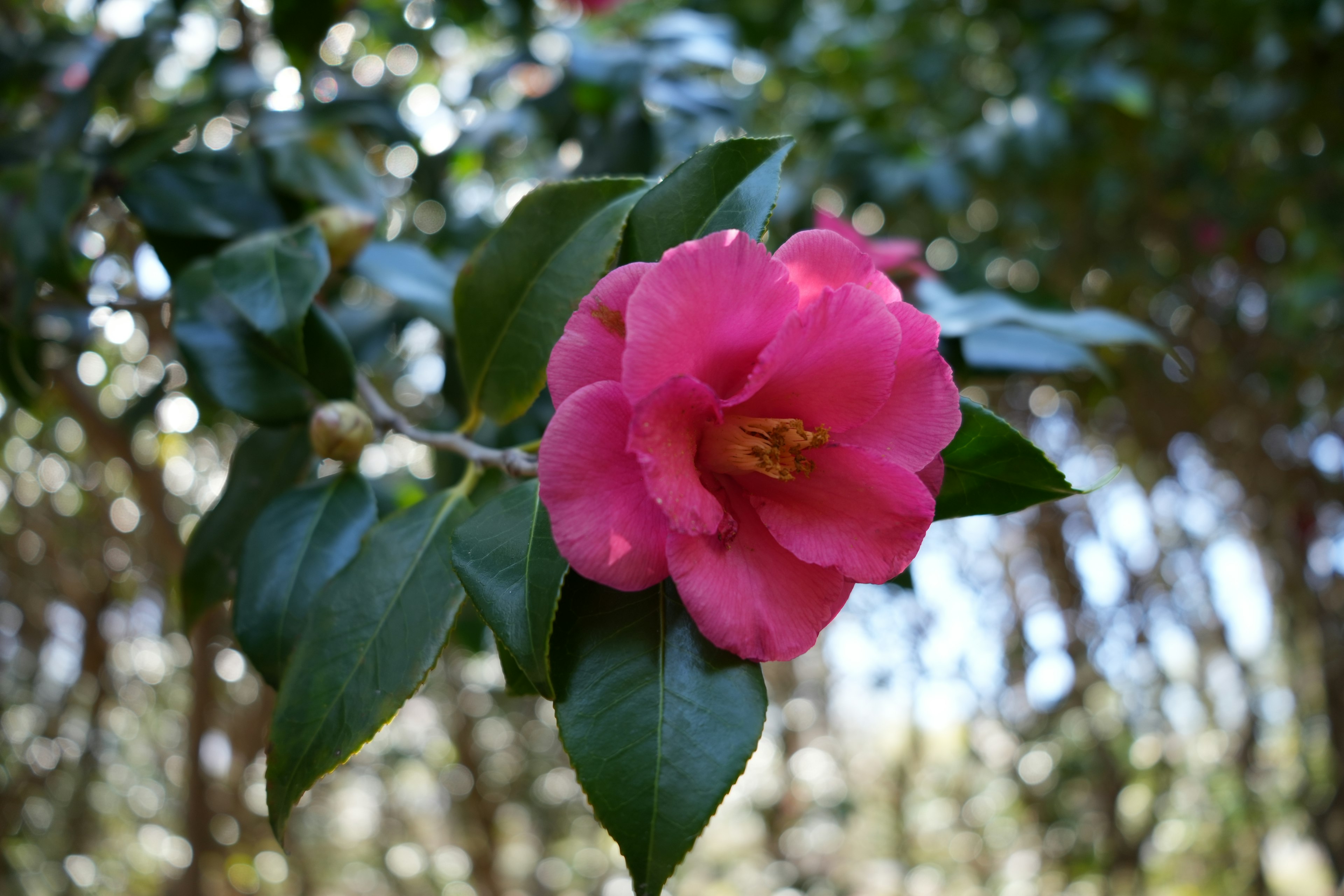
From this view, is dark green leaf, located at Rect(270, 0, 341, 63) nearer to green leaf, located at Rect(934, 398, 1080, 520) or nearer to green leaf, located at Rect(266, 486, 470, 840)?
green leaf, located at Rect(266, 486, 470, 840)

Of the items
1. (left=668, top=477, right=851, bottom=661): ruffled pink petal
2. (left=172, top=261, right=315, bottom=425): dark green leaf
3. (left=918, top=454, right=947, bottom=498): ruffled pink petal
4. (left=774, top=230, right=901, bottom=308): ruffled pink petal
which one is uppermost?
(left=774, top=230, right=901, bottom=308): ruffled pink petal

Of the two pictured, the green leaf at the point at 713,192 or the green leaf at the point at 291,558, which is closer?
the green leaf at the point at 713,192

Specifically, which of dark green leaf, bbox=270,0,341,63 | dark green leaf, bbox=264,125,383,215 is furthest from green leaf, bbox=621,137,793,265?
dark green leaf, bbox=270,0,341,63

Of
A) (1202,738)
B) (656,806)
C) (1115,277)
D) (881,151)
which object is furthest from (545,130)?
(1202,738)

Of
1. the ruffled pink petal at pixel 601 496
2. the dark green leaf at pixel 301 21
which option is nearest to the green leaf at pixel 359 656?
the ruffled pink petal at pixel 601 496

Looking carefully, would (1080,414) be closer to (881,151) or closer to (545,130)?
(881,151)

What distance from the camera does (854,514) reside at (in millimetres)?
469

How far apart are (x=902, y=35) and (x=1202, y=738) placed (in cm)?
298

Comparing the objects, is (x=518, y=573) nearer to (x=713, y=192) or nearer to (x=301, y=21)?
(x=713, y=192)

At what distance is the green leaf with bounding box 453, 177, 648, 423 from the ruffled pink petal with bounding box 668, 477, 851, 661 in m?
0.19

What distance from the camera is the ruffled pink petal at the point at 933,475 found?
49cm

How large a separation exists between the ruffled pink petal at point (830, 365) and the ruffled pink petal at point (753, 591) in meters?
0.06

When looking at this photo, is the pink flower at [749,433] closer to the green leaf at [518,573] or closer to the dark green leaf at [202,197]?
the green leaf at [518,573]

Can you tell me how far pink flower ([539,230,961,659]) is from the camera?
432mm
